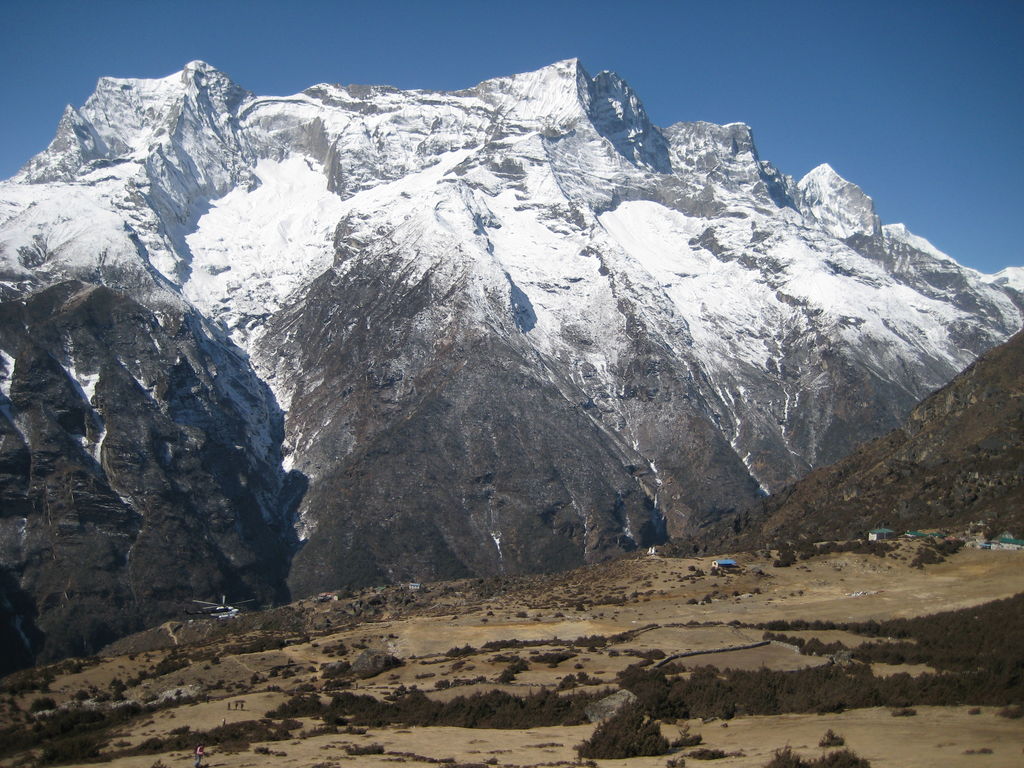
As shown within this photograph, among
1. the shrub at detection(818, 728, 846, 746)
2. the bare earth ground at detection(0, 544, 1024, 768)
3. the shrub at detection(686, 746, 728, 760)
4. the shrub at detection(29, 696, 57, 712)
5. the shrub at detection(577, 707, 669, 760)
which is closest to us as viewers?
the shrub at detection(818, 728, 846, 746)

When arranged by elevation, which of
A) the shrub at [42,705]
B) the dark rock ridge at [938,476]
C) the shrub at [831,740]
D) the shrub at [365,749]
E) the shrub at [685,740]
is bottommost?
the shrub at [685,740]

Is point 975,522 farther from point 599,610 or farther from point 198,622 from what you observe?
point 198,622

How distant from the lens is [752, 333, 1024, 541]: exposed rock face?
104469 millimetres

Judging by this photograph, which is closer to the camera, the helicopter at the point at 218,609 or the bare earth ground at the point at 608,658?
the bare earth ground at the point at 608,658

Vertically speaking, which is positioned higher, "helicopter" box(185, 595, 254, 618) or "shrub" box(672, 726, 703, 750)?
"helicopter" box(185, 595, 254, 618)

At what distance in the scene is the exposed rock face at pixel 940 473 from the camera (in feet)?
343

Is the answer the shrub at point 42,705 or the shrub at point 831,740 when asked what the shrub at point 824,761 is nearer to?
the shrub at point 831,740

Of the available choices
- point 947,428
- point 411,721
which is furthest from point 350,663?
point 947,428

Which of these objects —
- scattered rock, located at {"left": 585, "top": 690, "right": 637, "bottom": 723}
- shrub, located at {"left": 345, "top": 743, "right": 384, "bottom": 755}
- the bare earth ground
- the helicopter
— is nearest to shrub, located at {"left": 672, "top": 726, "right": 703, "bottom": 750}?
the bare earth ground

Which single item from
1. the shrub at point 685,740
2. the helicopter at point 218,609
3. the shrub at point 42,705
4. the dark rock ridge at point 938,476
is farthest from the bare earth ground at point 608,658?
the helicopter at point 218,609

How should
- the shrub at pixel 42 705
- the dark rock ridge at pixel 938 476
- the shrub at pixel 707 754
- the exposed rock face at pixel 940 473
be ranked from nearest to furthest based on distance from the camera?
1. the shrub at pixel 707 754
2. the shrub at pixel 42 705
3. the dark rock ridge at pixel 938 476
4. the exposed rock face at pixel 940 473

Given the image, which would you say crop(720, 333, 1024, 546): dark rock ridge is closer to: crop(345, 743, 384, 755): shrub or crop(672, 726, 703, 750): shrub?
crop(672, 726, 703, 750): shrub

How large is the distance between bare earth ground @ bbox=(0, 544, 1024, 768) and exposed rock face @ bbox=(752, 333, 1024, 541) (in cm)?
2339

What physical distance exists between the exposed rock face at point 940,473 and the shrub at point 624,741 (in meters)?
63.2
